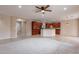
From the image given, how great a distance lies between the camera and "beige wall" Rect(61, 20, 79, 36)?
16.1 metres

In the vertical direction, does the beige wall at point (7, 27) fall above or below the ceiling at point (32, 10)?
below

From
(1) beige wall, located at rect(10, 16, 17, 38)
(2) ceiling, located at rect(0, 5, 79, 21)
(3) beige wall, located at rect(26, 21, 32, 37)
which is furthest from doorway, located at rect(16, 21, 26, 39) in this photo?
(2) ceiling, located at rect(0, 5, 79, 21)

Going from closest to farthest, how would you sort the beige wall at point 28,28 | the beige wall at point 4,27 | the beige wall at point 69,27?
the beige wall at point 4,27
the beige wall at point 69,27
the beige wall at point 28,28

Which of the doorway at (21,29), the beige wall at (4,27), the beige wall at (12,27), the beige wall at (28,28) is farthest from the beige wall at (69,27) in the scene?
the beige wall at (4,27)

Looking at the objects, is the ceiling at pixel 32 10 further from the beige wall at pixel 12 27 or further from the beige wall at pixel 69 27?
the beige wall at pixel 69 27

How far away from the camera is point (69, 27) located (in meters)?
17.0

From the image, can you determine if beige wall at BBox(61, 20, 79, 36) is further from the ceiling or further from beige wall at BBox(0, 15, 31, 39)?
beige wall at BBox(0, 15, 31, 39)

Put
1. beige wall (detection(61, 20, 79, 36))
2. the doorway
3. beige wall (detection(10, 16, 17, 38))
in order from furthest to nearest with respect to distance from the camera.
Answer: beige wall (detection(61, 20, 79, 36)) → the doorway → beige wall (detection(10, 16, 17, 38))

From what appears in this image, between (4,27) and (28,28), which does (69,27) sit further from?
(4,27)

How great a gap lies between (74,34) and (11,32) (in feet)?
26.3

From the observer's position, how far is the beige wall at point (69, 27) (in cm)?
1614

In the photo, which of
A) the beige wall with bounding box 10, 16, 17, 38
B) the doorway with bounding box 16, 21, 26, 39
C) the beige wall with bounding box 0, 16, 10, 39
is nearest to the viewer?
the beige wall with bounding box 0, 16, 10, 39
